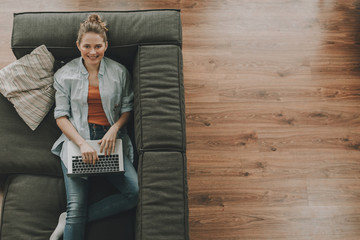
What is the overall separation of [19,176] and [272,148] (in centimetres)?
161

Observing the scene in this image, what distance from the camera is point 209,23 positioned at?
2412 millimetres

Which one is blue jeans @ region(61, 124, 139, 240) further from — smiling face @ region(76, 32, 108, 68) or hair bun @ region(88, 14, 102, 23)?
hair bun @ region(88, 14, 102, 23)

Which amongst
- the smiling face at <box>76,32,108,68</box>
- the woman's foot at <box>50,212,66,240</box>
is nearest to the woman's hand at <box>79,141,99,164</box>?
the woman's foot at <box>50,212,66,240</box>

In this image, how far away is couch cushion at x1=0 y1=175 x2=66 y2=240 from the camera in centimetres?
164

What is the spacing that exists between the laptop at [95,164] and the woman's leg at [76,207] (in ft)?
0.20

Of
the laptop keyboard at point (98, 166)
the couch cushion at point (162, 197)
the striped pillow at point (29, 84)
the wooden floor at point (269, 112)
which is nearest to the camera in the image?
the couch cushion at point (162, 197)

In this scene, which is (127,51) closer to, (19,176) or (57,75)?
(57,75)

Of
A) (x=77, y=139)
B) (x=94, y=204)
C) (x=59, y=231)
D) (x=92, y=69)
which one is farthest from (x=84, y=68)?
(x=59, y=231)

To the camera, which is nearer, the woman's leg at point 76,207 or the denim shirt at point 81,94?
the woman's leg at point 76,207

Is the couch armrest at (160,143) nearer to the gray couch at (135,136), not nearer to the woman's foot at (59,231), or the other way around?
the gray couch at (135,136)

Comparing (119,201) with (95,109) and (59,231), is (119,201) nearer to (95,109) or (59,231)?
(59,231)

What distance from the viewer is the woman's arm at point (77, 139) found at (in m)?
1.64

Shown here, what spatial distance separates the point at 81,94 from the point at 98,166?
1.35 ft

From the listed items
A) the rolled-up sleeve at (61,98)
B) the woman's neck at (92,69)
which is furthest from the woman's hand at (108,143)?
the woman's neck at (92,69)
